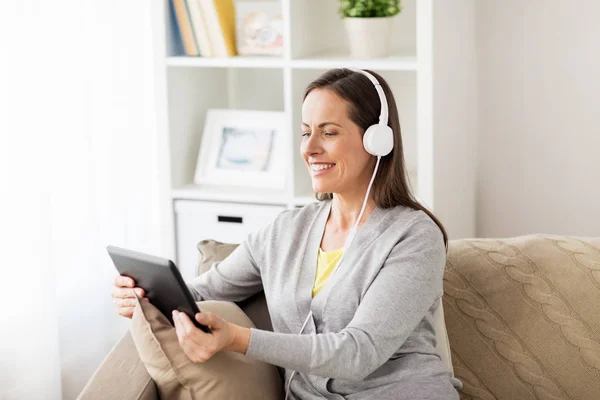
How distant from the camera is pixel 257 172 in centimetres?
305

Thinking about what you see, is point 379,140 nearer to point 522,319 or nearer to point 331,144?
point 331,144

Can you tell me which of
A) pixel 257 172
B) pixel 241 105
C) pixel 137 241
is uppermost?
pixel 241 105

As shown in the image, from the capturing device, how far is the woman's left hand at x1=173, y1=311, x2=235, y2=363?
1.60m

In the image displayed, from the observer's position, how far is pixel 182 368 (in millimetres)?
1699

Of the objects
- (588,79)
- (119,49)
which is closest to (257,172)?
(119,49)

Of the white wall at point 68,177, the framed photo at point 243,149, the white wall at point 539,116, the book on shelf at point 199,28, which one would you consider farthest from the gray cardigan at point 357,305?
the white wall at point 539,116

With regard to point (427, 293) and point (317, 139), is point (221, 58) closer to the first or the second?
point (317, 139)

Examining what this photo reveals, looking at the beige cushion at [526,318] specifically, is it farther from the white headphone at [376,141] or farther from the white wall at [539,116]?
the white wall at [539,116]

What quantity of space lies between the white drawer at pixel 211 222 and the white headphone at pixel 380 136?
1.15 meters

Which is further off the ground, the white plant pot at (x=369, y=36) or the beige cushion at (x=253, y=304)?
the white plant pot at (x=369, y=36)

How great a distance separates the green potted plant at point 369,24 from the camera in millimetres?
2764

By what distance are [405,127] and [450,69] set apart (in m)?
0.39

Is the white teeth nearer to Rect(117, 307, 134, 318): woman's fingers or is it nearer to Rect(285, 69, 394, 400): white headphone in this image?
Rect(285, 69, 394, 400): white headphone

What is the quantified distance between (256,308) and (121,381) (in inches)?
14.6
